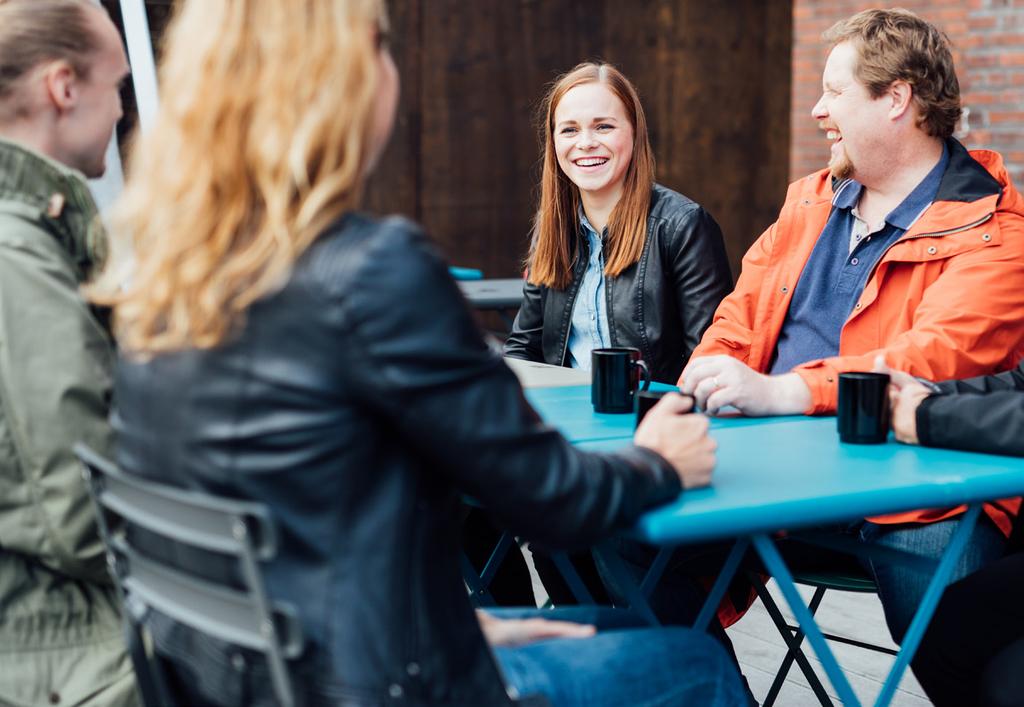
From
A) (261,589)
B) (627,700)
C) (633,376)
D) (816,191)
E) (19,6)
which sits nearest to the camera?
(261,589)

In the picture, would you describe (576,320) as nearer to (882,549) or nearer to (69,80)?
(882,549)

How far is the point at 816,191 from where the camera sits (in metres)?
2.92

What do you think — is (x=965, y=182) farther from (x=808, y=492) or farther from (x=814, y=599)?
(x=808, y=492)

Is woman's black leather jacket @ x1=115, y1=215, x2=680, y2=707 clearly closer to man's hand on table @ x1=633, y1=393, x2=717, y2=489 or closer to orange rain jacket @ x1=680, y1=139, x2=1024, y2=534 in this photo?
man's hand on table @ x1=633, y1=393, x2=717, y2=489

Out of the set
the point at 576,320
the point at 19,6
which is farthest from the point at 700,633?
the point at 576,320

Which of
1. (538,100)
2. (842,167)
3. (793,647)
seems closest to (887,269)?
(842,167)

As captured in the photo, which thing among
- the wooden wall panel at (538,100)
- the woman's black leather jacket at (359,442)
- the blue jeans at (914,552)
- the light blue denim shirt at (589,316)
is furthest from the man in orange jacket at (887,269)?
the wooden wall panel at (538,100)

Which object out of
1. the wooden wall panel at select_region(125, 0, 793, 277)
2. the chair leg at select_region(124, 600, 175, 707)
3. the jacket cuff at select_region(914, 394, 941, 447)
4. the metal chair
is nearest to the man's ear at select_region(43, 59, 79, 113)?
the chair leg at select_region(124, 600, 175, 707)

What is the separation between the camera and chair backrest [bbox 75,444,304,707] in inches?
50.5

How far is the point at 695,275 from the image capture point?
327cm

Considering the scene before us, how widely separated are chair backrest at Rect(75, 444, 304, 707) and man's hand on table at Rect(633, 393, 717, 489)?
1.95 ft

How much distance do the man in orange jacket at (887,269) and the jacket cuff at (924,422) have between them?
12.4 inches

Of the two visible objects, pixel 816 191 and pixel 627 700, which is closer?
pixel 627 700

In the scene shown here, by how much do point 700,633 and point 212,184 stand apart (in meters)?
0.90
